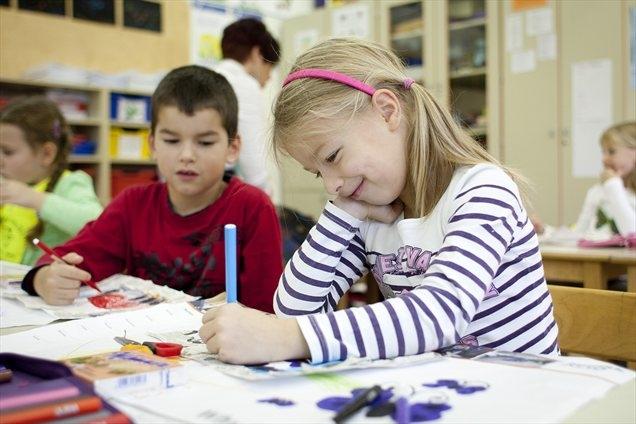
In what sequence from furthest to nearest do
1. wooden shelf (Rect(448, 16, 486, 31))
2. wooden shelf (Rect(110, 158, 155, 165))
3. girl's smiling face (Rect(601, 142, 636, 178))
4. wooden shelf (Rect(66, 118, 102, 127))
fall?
wooden shelf (Rect(110, 158, 155, 165))
wooden shelf (Rect(66, 118, 102, 127))
wooden shelf (Rect(448, 16, 486, 31))
girl's smiling face (Rect(601, 142, 636, 178))

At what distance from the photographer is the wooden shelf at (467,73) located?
4211 mm

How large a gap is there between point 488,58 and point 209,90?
3058 millimetres

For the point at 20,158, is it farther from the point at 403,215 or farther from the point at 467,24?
the point at 467,24

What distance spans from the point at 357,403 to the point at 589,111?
3.61 meters

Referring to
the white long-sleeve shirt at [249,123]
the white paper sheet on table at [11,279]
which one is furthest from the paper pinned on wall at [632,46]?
the white paper sheet on table at [11,279]

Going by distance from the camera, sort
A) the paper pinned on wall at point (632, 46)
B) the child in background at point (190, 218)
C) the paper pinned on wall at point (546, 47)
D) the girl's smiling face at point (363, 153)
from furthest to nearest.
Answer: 1. the paper pinned on wall at point (546, 47)
2. the paper pinned on wall at point (632, 46)
3. the child in background at point (190, 218)
4. the girl's smiling face at point (363, 153)

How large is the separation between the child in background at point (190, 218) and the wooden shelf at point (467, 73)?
9.94 ft

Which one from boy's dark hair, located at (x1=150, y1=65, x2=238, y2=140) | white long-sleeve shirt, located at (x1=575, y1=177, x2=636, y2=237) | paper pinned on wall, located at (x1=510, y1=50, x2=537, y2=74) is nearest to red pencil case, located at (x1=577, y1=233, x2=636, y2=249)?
white long-sleeve shirt, located at (x1=575, y1=177, x2=636, y2=237)

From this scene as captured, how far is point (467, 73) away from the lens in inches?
170

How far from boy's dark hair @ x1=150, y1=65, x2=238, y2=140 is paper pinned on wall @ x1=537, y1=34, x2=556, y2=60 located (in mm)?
2744

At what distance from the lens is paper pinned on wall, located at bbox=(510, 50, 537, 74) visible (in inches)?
155

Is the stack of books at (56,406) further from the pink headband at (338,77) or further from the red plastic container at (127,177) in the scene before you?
the red plastic container at (127,177)

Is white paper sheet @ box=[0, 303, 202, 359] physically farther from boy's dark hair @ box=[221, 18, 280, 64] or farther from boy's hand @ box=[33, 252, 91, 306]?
boy's dark hair @ box=[221, 18, 280, 64]

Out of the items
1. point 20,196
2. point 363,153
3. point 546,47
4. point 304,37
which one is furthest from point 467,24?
point 363,153
